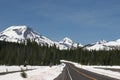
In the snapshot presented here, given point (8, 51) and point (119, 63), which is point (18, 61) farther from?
point (119, 63)

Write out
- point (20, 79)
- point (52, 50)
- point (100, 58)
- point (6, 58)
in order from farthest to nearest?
point (52, 50) → point (100, 58) → point (6, 58) → point (20, 79)

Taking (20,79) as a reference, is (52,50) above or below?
above

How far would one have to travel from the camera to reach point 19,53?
485 ft

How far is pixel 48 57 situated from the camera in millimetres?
178000

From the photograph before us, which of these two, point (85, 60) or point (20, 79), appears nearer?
point (20, 79)

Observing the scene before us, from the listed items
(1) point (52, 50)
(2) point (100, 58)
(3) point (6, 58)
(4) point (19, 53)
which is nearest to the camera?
(3) point (6, 58)

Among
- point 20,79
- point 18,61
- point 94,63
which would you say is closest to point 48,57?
point 94,63

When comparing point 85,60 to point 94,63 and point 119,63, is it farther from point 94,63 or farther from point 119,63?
point 119,63

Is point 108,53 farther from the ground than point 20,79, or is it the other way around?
point 108,53

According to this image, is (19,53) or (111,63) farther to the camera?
(111,63)

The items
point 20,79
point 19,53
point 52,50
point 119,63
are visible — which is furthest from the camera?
point 52,50

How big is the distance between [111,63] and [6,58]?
179 feet

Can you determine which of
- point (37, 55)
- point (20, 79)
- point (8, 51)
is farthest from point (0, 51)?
point (20, 79)

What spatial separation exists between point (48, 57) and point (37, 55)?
12.6 m
